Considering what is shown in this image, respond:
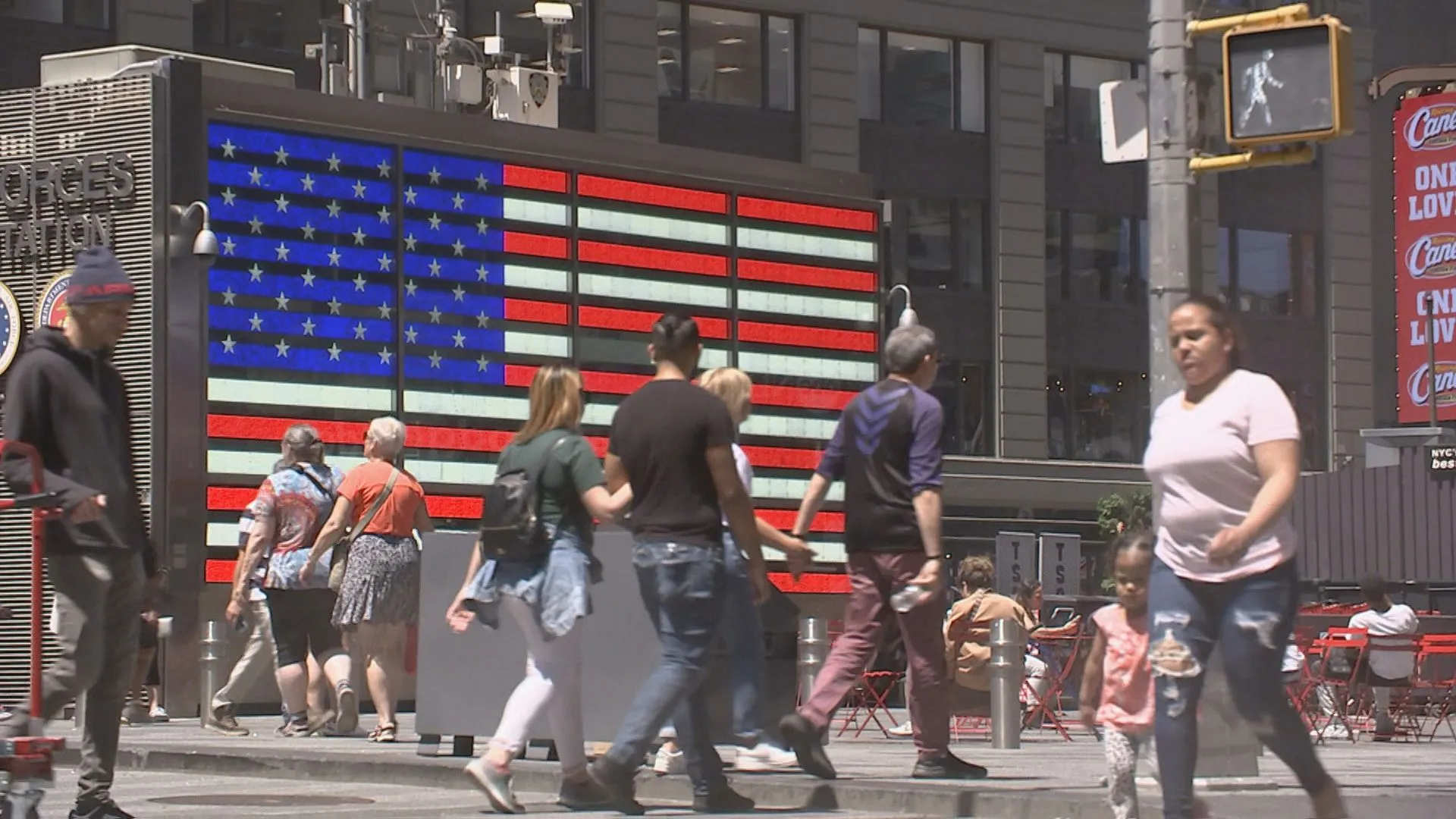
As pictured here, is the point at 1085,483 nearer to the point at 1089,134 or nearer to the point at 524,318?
the point at 1089,134

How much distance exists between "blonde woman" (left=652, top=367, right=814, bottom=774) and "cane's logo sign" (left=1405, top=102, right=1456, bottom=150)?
1047 inches

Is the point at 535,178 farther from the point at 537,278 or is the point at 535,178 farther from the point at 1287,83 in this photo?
the point at 1287,83

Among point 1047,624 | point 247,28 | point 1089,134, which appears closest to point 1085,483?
point 1089,134

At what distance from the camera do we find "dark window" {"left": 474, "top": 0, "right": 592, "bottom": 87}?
39.0 meters

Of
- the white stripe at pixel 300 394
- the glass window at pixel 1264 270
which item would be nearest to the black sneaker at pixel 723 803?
the white stripe at pixel 300 394

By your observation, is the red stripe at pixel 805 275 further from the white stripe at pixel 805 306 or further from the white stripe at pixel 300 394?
the white stripe at pixel 300 394

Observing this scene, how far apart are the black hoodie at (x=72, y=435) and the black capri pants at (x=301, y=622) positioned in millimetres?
6172

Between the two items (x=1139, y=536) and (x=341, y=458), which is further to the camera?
(x=341, y=458)

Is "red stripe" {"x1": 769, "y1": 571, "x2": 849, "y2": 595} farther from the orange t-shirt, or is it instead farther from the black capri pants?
the orange t-shirt

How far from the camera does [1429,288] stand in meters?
36.3

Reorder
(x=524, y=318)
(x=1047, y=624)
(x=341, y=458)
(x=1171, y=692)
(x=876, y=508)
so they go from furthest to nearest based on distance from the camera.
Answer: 1. (x=1047, y=624)
2. (x=524, y=318)
3. (x=341, y=458)
4. (x=876, y=508)
5. (x=1171, y=692)

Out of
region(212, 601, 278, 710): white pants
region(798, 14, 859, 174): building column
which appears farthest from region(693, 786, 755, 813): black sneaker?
region(798, 14, 859, 174): building column

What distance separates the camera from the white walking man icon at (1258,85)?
1056 centimetres

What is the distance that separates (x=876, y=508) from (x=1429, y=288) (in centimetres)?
2716
